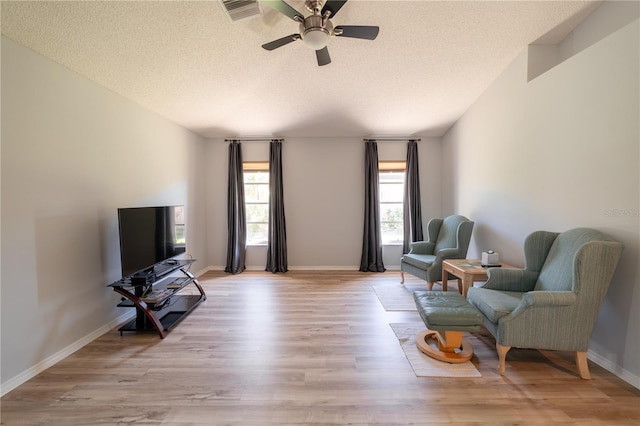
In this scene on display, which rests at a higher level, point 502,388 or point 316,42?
point 316,42

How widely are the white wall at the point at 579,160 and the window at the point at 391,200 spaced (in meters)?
1.62

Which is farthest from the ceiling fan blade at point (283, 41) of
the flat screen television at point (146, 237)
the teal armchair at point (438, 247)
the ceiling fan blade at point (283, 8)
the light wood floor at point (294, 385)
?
the teal armchair at point (438, 247)

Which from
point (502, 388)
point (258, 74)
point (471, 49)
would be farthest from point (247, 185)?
point (502, 388)

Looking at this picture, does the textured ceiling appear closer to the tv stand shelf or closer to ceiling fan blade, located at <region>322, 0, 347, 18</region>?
ceiling fan blade, located at <region>322, 0, 347, 18</region>

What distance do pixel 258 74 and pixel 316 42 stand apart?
49.5 inches

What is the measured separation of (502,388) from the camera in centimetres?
175

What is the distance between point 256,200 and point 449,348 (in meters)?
3.96

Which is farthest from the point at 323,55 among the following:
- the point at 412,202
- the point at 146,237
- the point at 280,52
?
the point at 412,202

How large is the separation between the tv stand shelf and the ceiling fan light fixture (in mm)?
2636

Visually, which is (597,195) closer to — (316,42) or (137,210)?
(316,42)

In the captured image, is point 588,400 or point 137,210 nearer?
point 588,400

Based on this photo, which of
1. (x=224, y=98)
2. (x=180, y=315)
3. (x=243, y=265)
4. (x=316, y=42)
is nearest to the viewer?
(x=316, y=42)

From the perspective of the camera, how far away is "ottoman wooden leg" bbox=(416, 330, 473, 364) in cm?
203

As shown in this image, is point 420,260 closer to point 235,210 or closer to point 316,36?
point 316,36
